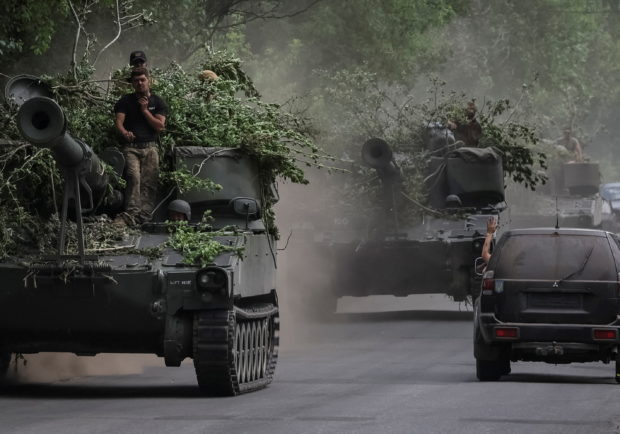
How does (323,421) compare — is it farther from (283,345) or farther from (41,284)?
(283,345)

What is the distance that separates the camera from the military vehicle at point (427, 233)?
2400 cm

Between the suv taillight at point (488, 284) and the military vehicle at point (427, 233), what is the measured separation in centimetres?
815

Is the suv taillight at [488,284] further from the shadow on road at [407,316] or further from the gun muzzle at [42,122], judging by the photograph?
the shadow on road at [407,316]

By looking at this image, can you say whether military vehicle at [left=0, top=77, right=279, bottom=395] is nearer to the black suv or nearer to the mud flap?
the mud flap

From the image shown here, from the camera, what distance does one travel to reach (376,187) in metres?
25.3

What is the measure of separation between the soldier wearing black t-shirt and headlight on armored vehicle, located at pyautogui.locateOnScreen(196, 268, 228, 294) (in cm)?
147

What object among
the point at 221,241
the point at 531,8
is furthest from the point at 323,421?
the point at 531,8

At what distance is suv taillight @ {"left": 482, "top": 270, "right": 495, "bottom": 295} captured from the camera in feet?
50.6

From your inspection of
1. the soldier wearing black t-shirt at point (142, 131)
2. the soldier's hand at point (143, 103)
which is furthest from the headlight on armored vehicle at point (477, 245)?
the soldier's hand at point (143, 103)

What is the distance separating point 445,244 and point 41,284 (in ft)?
35.0

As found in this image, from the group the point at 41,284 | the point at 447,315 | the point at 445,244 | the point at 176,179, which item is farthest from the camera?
the point at 447,315

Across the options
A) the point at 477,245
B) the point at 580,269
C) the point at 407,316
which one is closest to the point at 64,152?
the point at 580,269

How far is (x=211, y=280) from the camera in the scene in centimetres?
1403

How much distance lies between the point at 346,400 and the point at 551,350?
221cm
